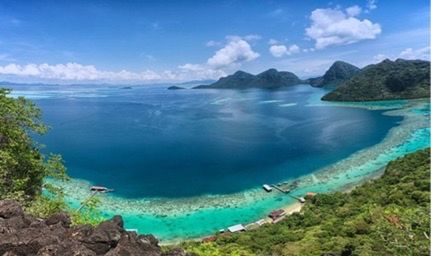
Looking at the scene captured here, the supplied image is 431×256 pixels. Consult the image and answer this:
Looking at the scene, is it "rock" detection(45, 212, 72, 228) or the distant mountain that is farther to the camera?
the distant mountain

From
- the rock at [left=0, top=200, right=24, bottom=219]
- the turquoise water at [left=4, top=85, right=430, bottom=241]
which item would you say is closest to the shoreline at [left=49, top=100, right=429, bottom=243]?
the turquoise water at [left=4, top=85, right=430, bottom=241]

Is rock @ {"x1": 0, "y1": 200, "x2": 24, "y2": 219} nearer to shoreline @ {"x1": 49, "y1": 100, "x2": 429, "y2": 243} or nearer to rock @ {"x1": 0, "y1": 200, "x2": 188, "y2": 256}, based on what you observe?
rock @ {"x1": 0, "y1": 200, "x2": 188, "y2": 256}

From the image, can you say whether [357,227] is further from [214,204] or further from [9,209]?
[9,209]

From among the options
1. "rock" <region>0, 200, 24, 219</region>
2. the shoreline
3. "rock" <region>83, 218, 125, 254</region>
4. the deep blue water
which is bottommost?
the shoreline

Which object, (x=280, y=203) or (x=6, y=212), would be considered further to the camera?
(x=280, y=203)

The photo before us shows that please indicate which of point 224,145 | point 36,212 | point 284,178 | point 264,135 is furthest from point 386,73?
point 36,212

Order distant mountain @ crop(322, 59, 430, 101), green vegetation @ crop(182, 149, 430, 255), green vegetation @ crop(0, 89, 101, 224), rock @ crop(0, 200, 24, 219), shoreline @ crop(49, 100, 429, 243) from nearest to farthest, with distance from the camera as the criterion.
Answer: rock @ crop(0, 200, 24, 219) < green vegetation @ crop(182, 149, 430, 255) < green vegetation @ crop(0, 89, 101, 224) < shoreline @ crop(49, 100, 429, 243) < distant mountain @ crop(322, 59, 430, 101)

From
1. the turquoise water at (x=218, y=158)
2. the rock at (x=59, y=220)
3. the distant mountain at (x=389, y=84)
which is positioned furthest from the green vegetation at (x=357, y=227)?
the distant mountain at (x=389, y=84)

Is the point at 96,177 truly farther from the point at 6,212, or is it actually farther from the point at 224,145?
the point at 6,212
